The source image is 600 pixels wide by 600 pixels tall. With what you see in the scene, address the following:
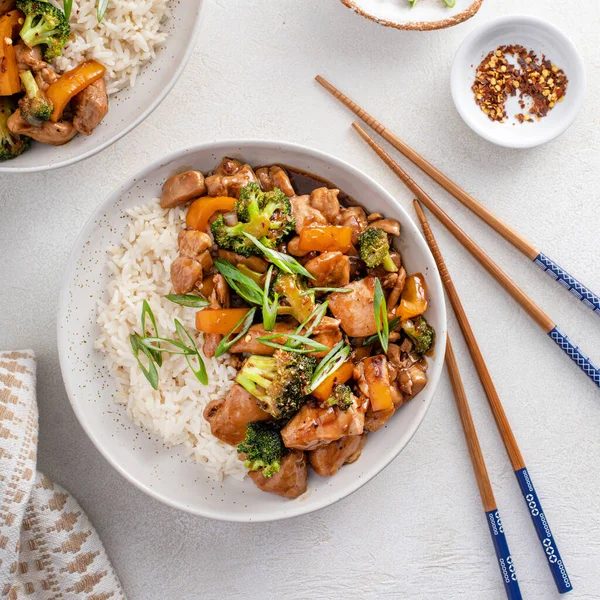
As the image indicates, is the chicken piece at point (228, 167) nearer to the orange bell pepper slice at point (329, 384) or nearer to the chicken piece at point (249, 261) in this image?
the chicken piece at point (249, 261)

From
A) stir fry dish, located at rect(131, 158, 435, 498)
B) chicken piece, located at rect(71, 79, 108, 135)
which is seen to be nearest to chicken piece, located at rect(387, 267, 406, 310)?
stir fry dish, located at rect(131, 158, 435, 498)

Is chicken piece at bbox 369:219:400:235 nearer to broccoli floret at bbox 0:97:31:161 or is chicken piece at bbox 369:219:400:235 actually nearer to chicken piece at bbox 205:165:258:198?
chicken piece at bbox 205:165:258:198

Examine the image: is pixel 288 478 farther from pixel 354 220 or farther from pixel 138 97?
pixel 138 97

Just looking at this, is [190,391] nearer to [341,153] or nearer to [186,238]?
[186,238]

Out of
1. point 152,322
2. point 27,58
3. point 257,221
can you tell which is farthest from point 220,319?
point 27,58

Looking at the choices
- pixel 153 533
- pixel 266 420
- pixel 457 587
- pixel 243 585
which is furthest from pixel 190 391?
pixel 457 587

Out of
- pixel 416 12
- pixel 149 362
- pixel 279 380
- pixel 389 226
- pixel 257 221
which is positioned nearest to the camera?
pixel 279 380
